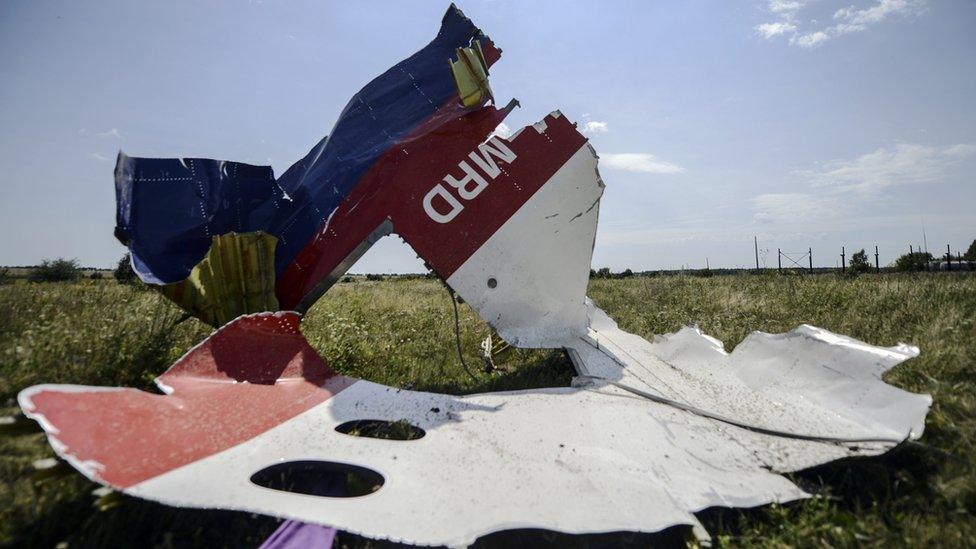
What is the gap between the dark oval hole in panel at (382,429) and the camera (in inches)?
98.5

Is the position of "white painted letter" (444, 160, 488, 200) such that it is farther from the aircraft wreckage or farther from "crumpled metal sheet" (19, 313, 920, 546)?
"crumpled metal sheet" (19, 313, 920, 546)

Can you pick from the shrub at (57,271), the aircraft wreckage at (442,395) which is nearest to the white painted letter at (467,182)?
the aircraft wreckage at (442,395)

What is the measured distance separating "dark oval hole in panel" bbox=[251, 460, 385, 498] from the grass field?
244 mm

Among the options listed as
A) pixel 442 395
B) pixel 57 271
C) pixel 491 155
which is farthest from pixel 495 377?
pixel 57 271

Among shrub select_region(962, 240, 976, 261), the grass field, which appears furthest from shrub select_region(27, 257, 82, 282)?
shrub select_region(962, 240, 976, 261)

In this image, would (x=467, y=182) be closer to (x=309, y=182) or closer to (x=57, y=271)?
(x=309, y=182)

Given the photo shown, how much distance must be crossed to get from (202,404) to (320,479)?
0.69m

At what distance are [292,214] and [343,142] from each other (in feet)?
2.51

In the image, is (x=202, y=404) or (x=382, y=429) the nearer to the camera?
(x=202, y=404)

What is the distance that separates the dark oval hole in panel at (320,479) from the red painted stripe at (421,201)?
1.76m

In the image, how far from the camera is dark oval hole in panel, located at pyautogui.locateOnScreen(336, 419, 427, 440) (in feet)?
8.21

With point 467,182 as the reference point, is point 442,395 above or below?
below

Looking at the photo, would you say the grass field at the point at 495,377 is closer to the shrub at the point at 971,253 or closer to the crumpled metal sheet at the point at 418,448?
the crumpled metal sheet at the point at 418,448

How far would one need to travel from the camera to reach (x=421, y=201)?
3672 millimetres
